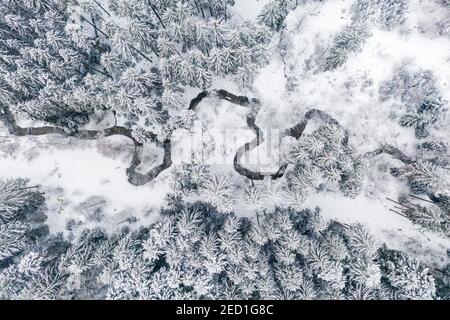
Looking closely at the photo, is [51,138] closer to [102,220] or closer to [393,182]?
[102,220]

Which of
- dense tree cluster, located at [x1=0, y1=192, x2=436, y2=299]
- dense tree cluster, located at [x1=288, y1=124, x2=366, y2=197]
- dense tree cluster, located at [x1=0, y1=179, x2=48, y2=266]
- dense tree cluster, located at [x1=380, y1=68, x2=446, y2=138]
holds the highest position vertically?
dense tree cluster, located at [x1=380, y1=68, x2=446, y2=138]

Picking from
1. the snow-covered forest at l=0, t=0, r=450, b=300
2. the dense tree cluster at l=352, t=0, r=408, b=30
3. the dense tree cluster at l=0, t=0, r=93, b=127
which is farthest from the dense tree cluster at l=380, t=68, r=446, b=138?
the dense tree cluster at l=0, t=0, r=93, b=127

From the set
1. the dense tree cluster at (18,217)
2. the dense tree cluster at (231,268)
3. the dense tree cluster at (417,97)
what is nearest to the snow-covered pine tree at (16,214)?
the dense tree cluster at (18,217)

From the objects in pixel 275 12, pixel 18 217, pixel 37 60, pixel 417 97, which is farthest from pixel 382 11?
pixel 18 217

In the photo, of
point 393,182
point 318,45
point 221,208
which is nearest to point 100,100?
point 221,208

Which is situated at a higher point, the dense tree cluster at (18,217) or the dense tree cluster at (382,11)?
the dense tree cluster at (382,11)

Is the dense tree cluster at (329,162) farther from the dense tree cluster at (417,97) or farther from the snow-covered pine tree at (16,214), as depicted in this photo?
the snow-covered pine tree at (16,214)

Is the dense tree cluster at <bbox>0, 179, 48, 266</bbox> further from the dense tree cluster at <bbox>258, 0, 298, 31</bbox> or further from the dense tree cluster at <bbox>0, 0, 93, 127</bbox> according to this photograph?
the dense tree cluster at <bbox>258, 0, 298, 31</bbox>

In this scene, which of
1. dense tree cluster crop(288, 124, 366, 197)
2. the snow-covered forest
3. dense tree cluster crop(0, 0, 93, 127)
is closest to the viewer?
the snow-covered forest
